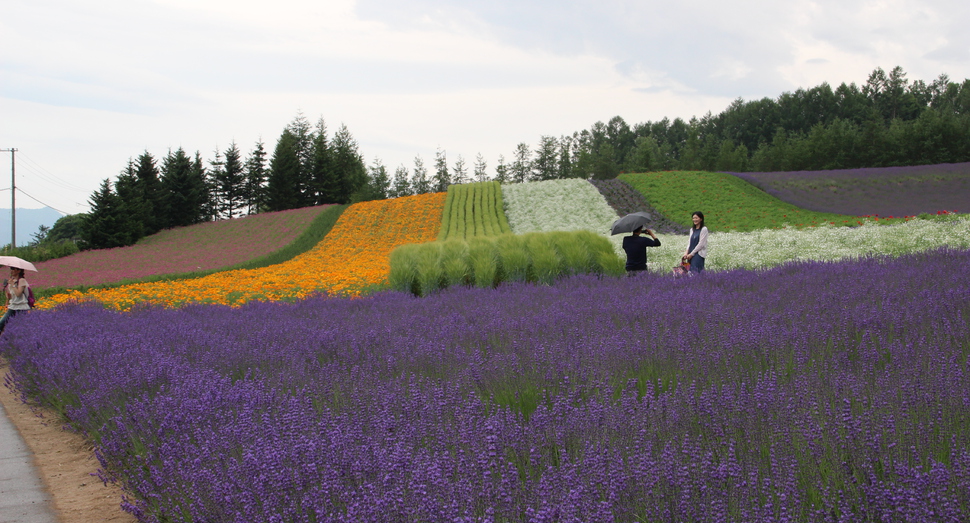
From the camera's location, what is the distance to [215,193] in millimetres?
44875

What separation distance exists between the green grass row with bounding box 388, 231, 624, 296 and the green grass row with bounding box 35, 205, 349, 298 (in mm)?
9376

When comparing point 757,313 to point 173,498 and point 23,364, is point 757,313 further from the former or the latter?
point 23,364

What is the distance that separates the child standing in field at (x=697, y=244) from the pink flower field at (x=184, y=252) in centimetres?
1524

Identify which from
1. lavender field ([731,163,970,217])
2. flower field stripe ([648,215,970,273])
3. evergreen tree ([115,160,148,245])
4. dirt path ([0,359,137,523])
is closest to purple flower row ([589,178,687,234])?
lavender field ([731,163,970,217])

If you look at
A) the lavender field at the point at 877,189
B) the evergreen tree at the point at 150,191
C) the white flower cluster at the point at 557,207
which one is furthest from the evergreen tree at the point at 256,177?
the lavender field at the point at 877,189

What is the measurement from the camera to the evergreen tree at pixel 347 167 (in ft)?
165

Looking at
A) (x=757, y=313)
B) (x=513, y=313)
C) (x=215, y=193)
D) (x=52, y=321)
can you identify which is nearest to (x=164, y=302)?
(x=52, y=321)

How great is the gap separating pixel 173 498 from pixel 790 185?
107ft

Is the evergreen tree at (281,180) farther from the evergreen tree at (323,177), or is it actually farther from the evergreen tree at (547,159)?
the evergreen tree at (547,159)

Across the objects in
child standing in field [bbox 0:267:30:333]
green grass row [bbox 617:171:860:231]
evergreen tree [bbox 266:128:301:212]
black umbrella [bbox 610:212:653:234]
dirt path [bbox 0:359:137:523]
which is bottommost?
dirt path [bbox 0:359:137:523]

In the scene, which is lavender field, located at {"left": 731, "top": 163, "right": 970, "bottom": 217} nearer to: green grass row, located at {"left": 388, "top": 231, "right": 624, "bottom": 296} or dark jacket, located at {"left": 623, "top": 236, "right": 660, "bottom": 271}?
green grass row, located at {"left": 388, "top": 231, "right": 624, "bottom": 296}

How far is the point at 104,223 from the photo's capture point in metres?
27.5

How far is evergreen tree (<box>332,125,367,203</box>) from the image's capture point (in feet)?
165

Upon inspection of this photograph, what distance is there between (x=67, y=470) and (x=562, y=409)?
3524 millimetres
